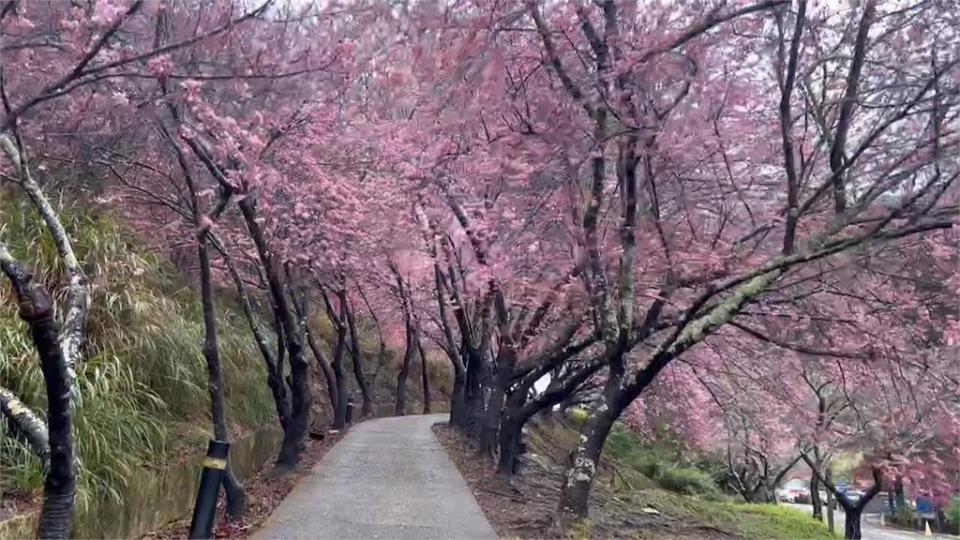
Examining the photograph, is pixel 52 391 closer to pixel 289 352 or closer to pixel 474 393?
pixel 289 352

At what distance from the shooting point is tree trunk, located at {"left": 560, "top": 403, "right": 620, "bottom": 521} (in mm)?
7730

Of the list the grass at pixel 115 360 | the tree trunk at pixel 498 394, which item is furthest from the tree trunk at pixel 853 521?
the grass at pixel 115 360

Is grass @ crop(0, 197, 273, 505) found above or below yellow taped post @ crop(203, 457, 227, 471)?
above

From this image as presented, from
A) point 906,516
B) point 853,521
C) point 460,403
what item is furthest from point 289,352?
point 906,516

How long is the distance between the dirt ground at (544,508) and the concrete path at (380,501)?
0.25 meters

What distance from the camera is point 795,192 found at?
24.2ft

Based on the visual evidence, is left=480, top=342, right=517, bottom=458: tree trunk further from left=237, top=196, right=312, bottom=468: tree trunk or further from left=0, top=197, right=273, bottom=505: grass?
left=0, top=197, right=273, bottom=505: grass

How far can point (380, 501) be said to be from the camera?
977 centimetres

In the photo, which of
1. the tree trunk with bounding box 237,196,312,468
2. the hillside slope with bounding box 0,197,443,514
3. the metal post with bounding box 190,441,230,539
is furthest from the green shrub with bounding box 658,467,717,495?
the metal post with bounding box 190,441,230,539

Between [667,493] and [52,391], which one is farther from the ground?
[52,391]

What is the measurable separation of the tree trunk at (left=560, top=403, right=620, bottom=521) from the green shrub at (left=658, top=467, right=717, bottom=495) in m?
17.1

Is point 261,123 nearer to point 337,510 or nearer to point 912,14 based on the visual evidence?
point 337,510

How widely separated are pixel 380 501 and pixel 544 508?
79.1 inches

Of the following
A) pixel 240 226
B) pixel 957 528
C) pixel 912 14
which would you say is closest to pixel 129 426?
pixel 240 226
